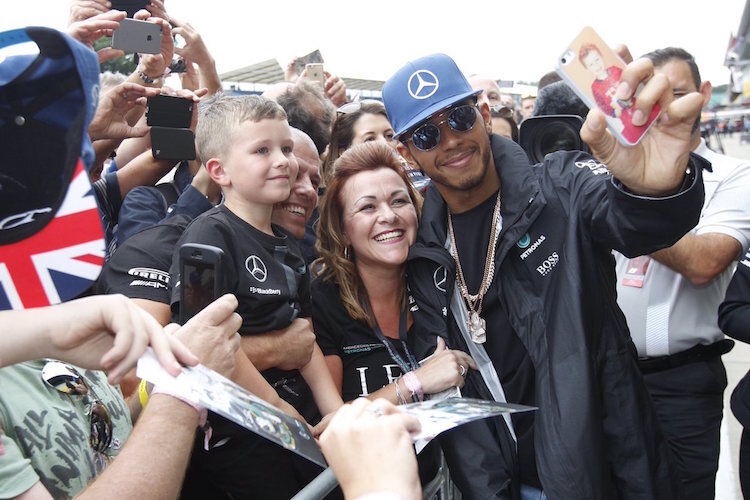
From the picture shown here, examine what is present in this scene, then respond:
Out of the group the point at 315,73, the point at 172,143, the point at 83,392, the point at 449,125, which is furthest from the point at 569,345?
the point at 315,73

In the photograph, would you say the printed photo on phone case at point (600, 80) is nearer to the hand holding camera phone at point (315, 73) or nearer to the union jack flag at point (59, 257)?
the union jack flag at point (59, 257)

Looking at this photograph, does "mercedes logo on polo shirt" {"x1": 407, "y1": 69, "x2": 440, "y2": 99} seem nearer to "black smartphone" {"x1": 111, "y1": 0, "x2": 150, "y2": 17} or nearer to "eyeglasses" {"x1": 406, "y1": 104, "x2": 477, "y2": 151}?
"eyeglasses" {"x1": 406, "y1": 104, "x2": 477, "y2": 151}

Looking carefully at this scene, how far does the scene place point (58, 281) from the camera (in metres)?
0.94

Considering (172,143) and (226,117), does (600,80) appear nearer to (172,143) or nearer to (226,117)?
(226,117)

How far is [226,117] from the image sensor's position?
2.38m

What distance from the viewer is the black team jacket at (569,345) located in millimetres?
1923

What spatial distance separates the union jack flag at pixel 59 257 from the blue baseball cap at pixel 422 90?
1602mm

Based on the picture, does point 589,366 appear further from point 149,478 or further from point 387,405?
point 149,478

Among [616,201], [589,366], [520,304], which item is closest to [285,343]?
[520,304]

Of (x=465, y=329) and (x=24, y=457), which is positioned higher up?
(x=24, y=457)

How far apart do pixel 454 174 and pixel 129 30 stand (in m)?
1.65

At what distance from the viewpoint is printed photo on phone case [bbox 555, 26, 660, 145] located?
57.9 inches

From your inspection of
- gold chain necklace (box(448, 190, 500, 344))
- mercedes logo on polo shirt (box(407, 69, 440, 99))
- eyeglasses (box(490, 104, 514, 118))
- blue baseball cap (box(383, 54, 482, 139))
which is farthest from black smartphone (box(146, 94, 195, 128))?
eyeglasses (box(490, 104, 514, 118))

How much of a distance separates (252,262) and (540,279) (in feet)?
3.30
